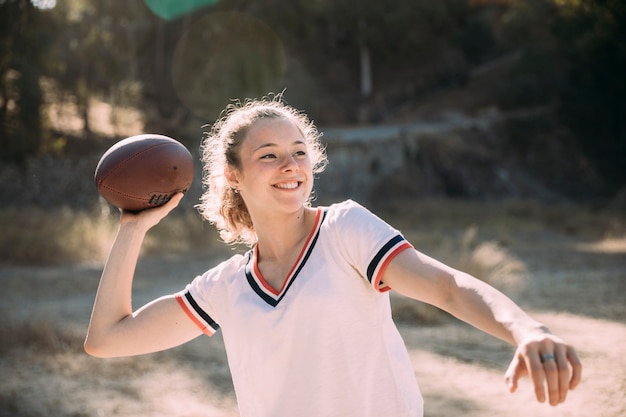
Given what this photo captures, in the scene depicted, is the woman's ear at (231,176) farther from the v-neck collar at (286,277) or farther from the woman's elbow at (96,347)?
the woman's elbow at (96,347)

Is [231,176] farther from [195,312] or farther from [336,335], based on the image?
[336,335]

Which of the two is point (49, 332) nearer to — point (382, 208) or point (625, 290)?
point (625, 290)

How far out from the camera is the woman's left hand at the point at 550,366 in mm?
1409

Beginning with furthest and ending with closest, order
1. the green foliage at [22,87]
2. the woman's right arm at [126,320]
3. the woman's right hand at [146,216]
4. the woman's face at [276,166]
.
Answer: the green foliage at [22,87], the woman's right hand at [146,216], the woman's right arm at [126,320], the woman's face at [276,166]

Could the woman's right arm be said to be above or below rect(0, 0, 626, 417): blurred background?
below

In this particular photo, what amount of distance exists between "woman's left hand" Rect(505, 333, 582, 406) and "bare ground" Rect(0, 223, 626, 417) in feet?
10.6

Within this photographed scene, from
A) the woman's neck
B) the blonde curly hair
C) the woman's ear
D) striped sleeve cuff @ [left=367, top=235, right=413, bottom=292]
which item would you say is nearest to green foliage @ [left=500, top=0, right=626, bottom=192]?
the blonde curly hair

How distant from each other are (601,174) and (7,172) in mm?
20550

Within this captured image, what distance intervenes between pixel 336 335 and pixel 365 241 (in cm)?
28

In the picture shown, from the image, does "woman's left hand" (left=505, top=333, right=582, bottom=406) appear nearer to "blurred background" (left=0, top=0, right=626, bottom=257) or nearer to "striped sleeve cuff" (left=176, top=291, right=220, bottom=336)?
"striped sleeve cuff" (left=176, top=291, right=220, bottom=336)

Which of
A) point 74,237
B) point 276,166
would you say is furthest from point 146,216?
point 74,237

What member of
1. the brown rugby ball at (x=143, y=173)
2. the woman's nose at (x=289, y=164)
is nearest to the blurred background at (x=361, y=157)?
the brown rugby ball at (x=143, y=173)

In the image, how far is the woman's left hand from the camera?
55.5 inches

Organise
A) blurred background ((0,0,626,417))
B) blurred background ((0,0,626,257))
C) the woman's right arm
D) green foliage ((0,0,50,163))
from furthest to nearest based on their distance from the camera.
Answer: blurred background ((0,0,626,257)) < green foliage ((0,0,50,163)) < blurred background ((0,0,626,417)) < the woman's right arm
